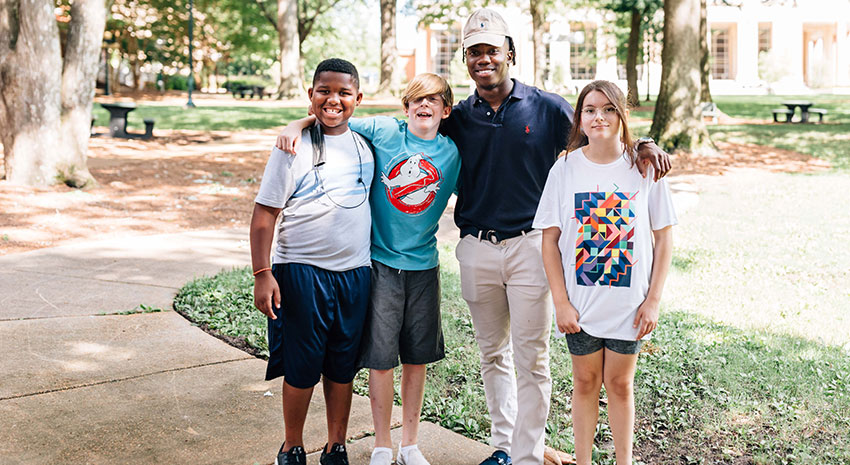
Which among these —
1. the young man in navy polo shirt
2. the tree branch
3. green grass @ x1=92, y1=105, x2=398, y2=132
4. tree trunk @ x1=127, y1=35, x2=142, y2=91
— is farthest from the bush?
the young man in navy polo shirt

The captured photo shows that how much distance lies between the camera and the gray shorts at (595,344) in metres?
3.07

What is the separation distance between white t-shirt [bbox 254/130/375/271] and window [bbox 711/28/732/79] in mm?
59511

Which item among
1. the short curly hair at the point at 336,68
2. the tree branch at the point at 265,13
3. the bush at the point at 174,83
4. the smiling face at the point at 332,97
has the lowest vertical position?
the smiling face at the point at 332,97

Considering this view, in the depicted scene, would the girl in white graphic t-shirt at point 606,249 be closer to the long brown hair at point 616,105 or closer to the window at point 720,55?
the long brown hair at point 616,105

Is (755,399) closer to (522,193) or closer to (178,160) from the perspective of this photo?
(522,193)

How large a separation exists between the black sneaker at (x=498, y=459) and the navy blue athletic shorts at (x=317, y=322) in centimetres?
71

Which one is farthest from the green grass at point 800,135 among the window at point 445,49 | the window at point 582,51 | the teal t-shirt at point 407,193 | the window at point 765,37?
the window at point 445,49

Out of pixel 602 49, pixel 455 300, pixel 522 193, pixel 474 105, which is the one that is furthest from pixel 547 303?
pixel 602 49

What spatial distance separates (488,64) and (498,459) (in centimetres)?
171

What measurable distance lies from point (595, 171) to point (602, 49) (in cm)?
5135

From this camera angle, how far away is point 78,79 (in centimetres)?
1121

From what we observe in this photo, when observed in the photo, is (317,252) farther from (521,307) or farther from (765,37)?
(765,37)

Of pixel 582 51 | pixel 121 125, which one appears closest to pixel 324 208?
pixel 121 125

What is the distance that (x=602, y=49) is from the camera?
52.1m
